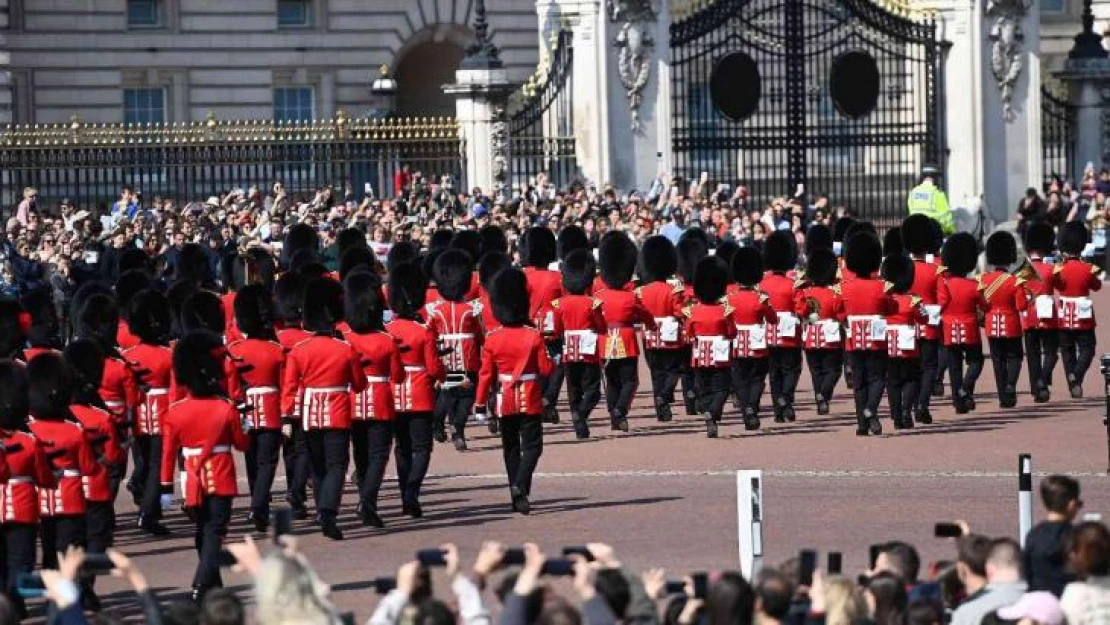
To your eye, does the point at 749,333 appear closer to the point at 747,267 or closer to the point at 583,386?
the point at 747,267

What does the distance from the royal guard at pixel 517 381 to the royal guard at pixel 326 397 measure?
3.10ft

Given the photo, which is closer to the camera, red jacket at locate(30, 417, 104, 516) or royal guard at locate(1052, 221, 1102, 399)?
red jacket at locate(30, 417, 104, 516)

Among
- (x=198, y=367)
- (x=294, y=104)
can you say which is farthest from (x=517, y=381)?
(x=294, y=104)

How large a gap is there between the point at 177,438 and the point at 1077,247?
328 inches

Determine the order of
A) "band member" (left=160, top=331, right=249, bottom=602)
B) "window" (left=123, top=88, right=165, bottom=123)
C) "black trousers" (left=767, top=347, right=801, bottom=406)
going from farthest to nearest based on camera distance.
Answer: "window" (left=123, top=88, right=165, bottom=123)
"black trousers" (left=767, top=347, right=801, bottom=406)
"band member" (left=160, top=331, right=249, bottom=602)

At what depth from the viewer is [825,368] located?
1895 cm

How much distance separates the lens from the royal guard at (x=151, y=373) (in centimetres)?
1475

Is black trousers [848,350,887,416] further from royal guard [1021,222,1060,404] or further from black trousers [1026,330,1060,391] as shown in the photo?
black trousers [1026,330,1060,391]

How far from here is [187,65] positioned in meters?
37.8

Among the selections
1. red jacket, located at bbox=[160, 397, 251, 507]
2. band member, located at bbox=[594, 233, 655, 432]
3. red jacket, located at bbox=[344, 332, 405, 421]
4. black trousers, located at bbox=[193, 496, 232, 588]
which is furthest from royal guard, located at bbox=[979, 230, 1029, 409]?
black trousers, located at bbox=[193, 496, 232, 588]

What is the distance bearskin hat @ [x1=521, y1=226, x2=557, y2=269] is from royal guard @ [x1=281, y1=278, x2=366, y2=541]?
5089 millimetres

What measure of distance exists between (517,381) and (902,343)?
143 inches

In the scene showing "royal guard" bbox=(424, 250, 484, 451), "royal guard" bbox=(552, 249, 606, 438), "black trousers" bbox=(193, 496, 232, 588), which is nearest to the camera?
"black trousers" bbox=(193, 496, 232, 588)

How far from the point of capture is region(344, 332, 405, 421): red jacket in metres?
14.5
